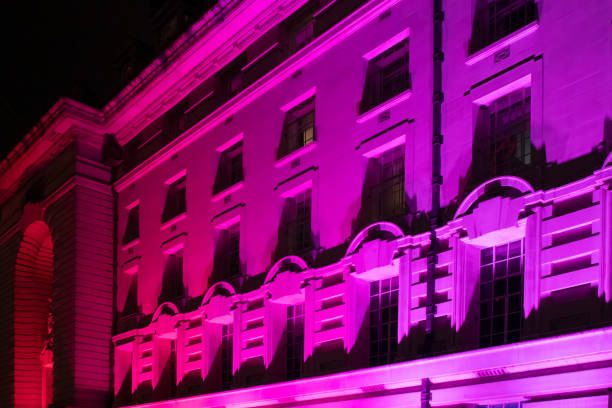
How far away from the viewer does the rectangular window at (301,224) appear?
2139 cm

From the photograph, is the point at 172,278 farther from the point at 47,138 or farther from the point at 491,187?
the point at 491,187

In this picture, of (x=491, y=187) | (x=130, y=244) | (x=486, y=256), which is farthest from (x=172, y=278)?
(x=491, y=187)

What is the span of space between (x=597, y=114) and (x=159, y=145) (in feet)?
62.4

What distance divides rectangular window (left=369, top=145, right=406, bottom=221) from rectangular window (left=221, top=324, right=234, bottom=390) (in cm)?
767

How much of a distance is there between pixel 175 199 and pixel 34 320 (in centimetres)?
1372

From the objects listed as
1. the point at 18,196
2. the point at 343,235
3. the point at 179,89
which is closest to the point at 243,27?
the point at 179,89

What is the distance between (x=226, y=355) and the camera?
78.3ft

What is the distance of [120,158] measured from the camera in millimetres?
32375

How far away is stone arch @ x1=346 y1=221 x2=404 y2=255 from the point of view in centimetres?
1772

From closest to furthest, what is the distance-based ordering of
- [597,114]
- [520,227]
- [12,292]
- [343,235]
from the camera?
[597,114] < [520,227] < [343,235] < [12,292]

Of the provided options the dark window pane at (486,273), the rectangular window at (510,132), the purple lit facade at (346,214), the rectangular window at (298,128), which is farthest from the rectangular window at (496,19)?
the rectangular window at (298,128)

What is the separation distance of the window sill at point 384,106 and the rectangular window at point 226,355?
8.77m

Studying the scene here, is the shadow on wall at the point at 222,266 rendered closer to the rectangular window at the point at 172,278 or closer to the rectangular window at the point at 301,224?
the rectangular window at the point at 301,224

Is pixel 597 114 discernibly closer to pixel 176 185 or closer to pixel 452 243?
pixel 452 243
